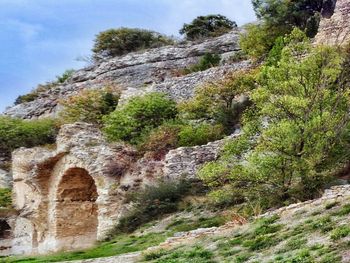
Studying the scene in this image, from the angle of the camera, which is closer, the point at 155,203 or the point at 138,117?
the point at 155,203

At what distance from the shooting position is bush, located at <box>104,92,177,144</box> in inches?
1210

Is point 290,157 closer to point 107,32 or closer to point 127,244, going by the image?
point 127,244

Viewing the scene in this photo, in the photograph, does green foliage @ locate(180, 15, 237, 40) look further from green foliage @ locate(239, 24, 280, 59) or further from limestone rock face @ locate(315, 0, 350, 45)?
limestone rock face @ locate(315, 0, 350, 45)

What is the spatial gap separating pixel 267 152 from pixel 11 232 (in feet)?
59.2

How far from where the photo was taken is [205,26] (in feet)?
175

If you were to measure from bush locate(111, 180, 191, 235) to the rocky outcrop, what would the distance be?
1962cm

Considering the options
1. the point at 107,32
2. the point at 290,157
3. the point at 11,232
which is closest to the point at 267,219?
the point at 290,157

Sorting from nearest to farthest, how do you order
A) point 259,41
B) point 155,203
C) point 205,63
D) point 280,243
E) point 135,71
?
point 280,243 → point 155,203 → point 259,41 → point 205,63 → point 135,71

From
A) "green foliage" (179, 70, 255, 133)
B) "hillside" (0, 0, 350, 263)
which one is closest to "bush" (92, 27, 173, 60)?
"hillside" (0, 0, 350, 263)

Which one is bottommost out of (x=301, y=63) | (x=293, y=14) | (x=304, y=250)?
(x=304, y=250)

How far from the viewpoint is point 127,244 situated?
2075 centimetres

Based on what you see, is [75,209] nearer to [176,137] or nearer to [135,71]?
[176,137]

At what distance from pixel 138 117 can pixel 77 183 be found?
3.90 m

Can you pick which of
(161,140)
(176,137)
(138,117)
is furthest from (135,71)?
(161,140)
